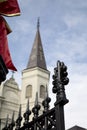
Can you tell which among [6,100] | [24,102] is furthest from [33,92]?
[6,100]

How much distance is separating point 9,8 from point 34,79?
32.4 metres

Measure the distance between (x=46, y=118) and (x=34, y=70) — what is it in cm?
3467

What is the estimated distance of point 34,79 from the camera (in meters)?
37.6

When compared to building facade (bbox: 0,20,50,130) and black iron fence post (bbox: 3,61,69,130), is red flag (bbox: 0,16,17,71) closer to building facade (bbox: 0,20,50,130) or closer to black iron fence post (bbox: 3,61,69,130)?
black iron fence post (bbox: 3,61,69,130)

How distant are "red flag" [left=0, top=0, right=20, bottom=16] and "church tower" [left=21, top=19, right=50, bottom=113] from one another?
29.8m

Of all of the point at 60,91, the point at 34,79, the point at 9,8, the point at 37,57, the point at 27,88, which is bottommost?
the point at 60,91

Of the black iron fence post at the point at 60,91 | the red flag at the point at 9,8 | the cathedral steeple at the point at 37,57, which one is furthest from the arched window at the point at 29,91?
the black iron fence post at the point at 60,91

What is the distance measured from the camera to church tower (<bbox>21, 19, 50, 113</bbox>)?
35969 millimetres

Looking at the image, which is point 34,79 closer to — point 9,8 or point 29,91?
point 29,91

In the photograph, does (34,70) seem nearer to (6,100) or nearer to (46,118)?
(6,100)

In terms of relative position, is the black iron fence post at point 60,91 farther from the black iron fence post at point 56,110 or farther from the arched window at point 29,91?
the arched window at point 29,91

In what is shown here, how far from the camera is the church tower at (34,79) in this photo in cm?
3597

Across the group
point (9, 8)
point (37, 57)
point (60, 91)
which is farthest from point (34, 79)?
point (60, 91)

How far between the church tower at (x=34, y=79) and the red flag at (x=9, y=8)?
29756 millimetres
